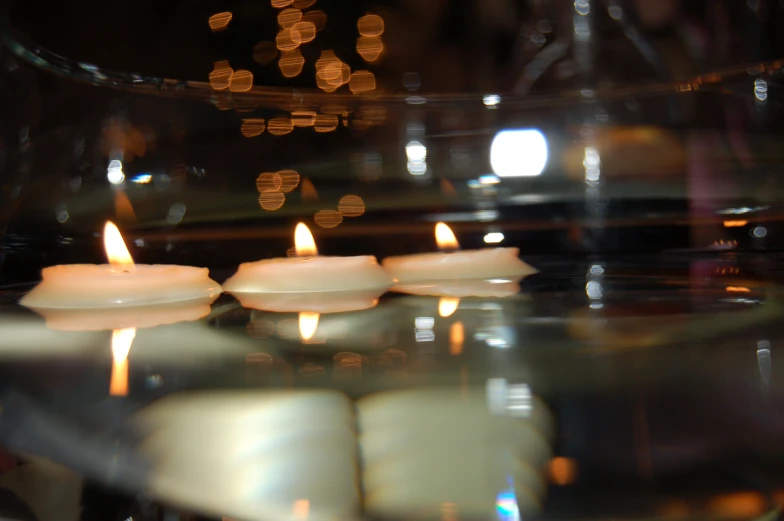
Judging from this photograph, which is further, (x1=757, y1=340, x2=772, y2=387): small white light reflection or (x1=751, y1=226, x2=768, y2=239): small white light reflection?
(x1=751, y1=226, x2=768, y2=239): small white light reflection

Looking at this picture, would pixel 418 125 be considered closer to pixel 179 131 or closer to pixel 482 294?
pixel 179 131

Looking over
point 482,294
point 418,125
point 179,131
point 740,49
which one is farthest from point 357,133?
point 740,49

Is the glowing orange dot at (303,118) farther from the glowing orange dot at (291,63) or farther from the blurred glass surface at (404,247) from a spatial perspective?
the glowing orange dot at (291,63)

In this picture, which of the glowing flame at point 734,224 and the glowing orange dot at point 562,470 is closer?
the glowing orange dot at point 562,470

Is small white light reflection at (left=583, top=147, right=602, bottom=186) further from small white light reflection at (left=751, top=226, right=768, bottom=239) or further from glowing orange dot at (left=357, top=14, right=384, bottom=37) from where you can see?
glowing orange dot at (left=357, top=14, right=384, bottom=37)

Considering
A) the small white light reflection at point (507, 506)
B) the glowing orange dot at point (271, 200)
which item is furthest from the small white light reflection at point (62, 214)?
the small white light reflection at point (507, 506)

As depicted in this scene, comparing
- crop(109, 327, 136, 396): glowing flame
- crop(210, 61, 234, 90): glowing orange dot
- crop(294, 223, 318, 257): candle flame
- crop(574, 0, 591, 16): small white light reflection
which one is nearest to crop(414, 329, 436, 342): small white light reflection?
crop(109, 327, 136, 396): glowing flame
